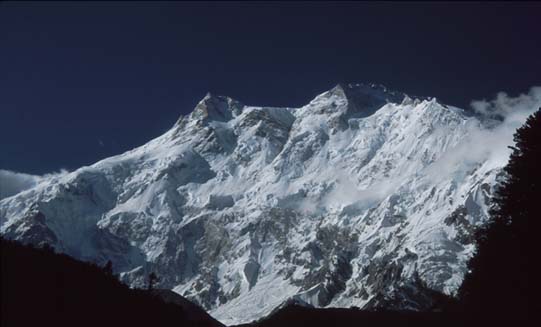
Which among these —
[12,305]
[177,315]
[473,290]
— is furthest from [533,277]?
[12,305]

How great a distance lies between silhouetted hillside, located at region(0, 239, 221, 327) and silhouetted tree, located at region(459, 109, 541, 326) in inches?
643

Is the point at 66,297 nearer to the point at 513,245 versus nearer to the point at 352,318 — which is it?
the point at 352,318

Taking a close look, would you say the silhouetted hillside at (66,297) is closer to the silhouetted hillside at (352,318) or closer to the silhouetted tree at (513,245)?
the silhouetted hillside at (352,318)

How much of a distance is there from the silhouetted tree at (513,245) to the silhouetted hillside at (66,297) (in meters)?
16.3

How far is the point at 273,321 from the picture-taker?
134 ft

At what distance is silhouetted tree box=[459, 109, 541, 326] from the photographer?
4578 cm

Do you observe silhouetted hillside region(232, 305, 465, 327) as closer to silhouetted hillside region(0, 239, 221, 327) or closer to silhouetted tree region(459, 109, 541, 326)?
silhouetted tree region(459, 109, 541, 326)

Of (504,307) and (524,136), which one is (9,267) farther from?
(524,136)

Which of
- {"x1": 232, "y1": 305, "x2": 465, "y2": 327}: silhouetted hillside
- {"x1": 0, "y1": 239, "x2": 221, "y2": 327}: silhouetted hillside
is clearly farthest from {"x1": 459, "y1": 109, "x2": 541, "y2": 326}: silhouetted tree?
A: {"x1": 0, "y1": 239, "x2": 221, "y2": 327}: silhouetted hillside

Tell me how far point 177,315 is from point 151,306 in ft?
5.32

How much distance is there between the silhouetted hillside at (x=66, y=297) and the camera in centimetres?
3522

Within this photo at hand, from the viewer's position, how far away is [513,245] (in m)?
48.1

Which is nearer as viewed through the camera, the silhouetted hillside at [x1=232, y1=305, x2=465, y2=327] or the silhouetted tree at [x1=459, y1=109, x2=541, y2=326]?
the silhouetted hillside at [x1=232, y1=305, x2=465, y2=327]

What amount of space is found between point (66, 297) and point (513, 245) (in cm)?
2490
